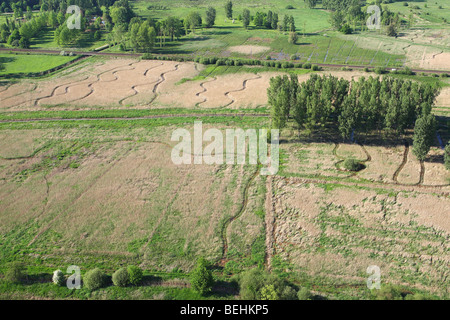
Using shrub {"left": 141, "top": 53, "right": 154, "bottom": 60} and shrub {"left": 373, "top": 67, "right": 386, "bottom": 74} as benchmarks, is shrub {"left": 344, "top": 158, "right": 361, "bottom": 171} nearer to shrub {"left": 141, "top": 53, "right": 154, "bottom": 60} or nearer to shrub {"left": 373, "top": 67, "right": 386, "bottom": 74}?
shrub {"left": 373, "top": 67, "right": 386, "bottom": 74}

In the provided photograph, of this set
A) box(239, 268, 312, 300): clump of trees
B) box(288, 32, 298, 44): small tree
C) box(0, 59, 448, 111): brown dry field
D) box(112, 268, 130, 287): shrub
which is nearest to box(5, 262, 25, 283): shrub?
box(112, 268, 130, 287): shrub

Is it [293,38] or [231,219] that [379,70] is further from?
[231,219]

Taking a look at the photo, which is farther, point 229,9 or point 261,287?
point 229,9

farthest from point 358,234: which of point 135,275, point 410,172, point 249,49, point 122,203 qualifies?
point 249,49

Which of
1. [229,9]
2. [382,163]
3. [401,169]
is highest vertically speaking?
[229,9]

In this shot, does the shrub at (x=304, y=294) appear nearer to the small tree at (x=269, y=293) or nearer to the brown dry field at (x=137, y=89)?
the small tree at (x=269, y=293)
